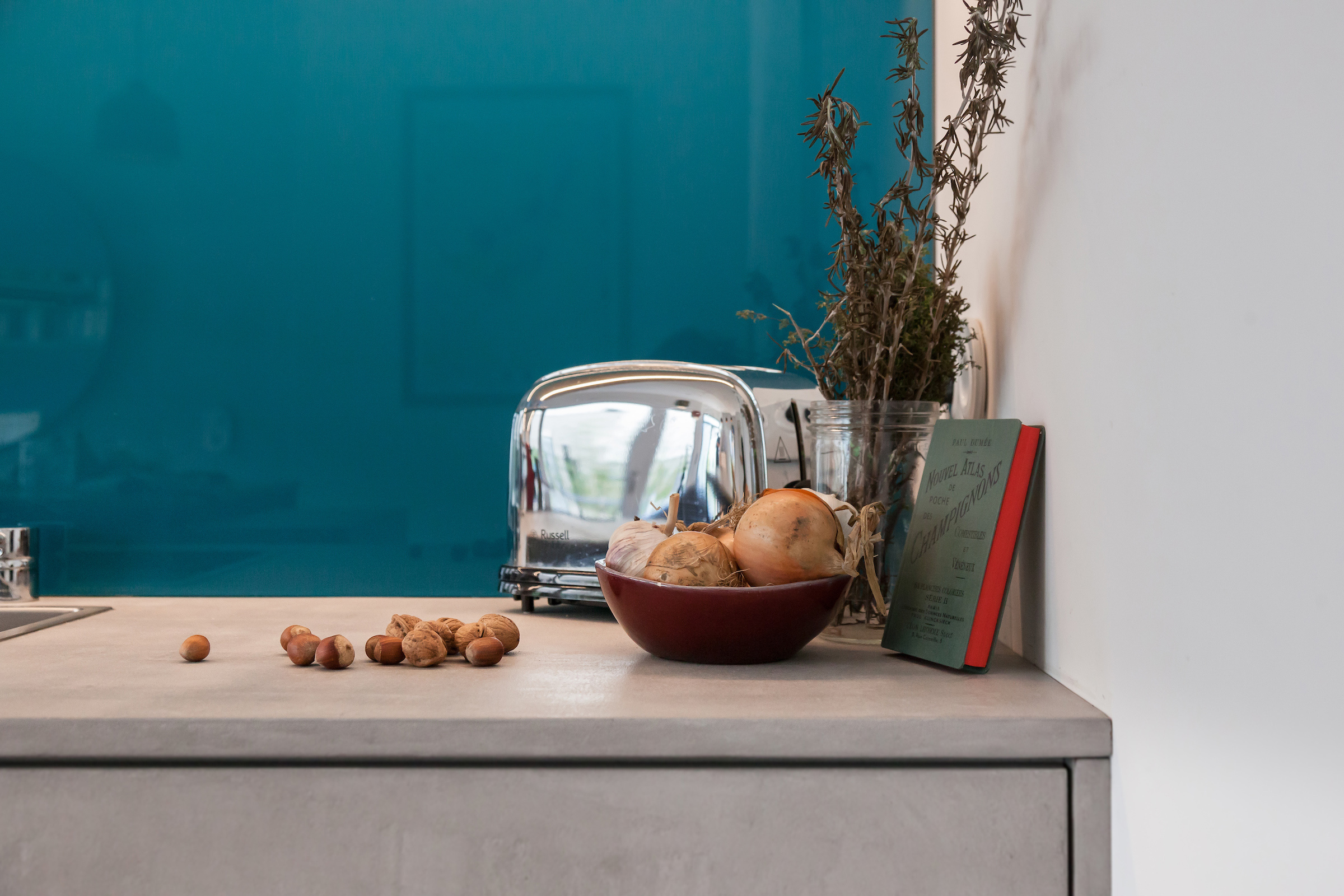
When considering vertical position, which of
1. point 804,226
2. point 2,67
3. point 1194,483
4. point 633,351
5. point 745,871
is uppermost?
point 2,67

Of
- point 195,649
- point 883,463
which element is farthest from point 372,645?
point 883,463

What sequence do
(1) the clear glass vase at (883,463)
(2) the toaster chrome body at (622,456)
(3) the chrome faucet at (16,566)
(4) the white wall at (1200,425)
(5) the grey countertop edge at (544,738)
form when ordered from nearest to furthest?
(4) the white wall at (1200,425) → (5) the grey countertop edge at (544,738) → (1) the clear glass vase at (883,463) → (2) the toaster chrome body at (622,456) → (3) the chrome faucet at (16,566)

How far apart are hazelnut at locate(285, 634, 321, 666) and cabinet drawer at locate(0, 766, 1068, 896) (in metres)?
0.15

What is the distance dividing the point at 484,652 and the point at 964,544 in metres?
0.39

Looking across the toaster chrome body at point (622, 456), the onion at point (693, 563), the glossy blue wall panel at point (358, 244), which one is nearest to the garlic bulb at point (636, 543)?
the onion at point (693, 563)

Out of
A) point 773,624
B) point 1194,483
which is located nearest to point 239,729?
point 773,624

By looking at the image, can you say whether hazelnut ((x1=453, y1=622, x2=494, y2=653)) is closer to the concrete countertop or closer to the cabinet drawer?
the concrete countertop

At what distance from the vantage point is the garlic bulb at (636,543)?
2.50ft

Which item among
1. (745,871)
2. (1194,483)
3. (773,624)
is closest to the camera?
(1194,483)

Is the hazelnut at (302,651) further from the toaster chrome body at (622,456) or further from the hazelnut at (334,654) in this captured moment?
the toaster chrome body at (622,456)

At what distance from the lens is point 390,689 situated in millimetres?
663

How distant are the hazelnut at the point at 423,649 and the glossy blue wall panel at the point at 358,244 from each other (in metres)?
0.44

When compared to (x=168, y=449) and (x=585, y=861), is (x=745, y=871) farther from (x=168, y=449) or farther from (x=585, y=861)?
(x=168, y=449)

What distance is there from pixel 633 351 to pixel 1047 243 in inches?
23.4
